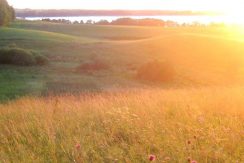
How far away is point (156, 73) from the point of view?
32281 mm

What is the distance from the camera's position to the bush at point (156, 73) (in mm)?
31953

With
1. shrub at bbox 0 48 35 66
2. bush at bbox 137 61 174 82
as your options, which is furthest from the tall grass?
shrub at bbox 0 48 35 66

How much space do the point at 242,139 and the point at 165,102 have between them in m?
3.44

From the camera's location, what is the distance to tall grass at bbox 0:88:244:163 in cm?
571

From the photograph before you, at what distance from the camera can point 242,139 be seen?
621 cm

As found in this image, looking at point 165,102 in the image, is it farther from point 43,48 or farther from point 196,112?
point 43,48

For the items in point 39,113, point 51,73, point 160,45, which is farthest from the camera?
point 160,45

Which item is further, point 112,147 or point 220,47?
point 220,47

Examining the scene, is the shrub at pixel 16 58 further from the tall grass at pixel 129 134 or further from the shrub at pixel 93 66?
the tall grass at pixel 129 134

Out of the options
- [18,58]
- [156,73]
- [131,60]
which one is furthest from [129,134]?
[131,60]

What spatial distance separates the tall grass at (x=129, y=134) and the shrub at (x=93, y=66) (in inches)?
1007

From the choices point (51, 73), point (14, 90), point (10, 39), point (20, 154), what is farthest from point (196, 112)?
point (10, 39)

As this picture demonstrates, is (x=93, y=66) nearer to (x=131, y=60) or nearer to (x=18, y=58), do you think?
(x=18, y=58)

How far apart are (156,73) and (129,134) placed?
25791 mm
